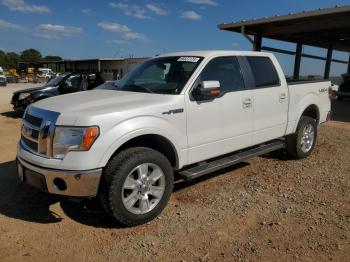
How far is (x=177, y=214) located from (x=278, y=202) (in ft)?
4.37

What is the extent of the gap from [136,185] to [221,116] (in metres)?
1.48

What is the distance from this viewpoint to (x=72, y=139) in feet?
10.9

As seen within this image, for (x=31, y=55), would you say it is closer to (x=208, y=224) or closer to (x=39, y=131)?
(x=39, y=131)

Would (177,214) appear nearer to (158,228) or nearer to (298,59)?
(158,228)

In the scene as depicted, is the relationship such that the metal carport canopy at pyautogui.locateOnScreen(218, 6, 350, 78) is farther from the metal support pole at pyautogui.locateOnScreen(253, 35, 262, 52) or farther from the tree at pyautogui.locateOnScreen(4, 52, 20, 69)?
the tree at pyautogui.locateOnScreen(4, 52, 20, 69)

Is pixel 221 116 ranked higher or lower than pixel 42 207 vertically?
higher

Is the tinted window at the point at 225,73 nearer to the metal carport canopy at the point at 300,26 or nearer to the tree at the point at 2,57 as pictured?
the metal carport canopy at the point at 300,26

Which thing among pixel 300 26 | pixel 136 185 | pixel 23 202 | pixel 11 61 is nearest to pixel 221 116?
pixel 136 185

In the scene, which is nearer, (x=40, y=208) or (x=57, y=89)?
(x=40, y=208)

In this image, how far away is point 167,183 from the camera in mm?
3936

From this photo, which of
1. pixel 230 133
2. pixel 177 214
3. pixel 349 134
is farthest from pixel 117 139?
pixel 349 134

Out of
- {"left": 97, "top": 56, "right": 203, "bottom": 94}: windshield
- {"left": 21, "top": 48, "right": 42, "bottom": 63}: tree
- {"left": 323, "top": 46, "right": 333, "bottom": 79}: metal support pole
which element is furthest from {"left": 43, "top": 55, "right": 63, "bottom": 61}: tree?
{"left": 97, "top": 56, "right": 203, "bottom": 94}: windshield

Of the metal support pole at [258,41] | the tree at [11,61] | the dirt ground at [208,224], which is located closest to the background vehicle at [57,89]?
the dirt ground at [208,224]

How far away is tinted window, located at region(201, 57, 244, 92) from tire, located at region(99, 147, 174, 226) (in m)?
1.30
